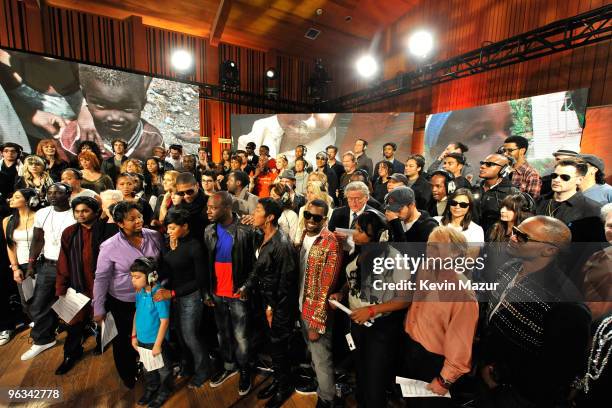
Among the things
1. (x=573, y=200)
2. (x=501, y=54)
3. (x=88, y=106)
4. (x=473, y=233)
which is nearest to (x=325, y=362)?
(x=473, y=233)

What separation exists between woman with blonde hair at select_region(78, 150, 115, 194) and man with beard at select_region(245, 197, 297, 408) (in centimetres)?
244

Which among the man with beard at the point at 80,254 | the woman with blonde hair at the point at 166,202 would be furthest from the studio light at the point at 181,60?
the man with beard at the point at 80,254

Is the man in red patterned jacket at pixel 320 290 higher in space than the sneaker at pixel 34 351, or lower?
higher

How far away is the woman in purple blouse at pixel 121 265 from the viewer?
1944 millimetres

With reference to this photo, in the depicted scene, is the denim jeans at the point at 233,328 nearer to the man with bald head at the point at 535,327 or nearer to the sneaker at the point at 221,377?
the sneaker at the point at 221,377

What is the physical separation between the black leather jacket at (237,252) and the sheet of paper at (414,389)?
126cm

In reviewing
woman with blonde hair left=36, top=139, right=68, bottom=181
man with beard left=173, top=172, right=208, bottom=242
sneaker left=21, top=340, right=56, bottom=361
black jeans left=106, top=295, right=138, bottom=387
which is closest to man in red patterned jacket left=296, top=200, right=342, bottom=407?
man with beard left=173, top=172, right=208, bottom=242

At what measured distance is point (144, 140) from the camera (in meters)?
6.97

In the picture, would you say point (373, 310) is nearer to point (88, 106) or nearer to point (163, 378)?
point (163, 378)

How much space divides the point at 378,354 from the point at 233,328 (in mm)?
1173

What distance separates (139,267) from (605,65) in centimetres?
681

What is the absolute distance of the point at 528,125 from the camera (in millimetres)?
4957

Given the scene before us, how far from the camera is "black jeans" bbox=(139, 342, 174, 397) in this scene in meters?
2.09

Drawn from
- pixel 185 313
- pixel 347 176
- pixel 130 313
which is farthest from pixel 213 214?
pixel 347 176
